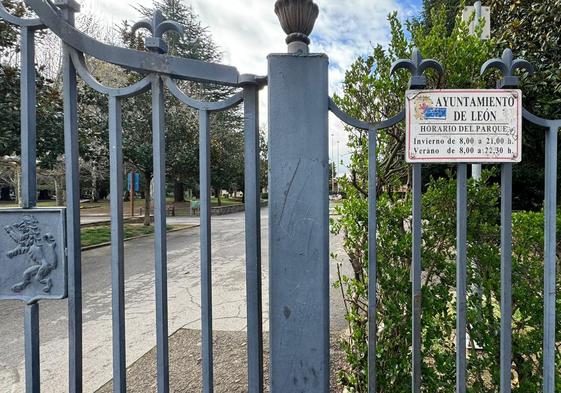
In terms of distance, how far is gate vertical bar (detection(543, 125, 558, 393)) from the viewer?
137 centimetres

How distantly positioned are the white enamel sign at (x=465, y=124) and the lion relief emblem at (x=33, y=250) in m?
1.55

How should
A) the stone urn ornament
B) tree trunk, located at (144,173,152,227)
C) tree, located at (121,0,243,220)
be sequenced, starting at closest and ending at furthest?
the stone urn ornament → tree, located at (121,0,243,220) → tree trunk, located at (144,173,152,227)

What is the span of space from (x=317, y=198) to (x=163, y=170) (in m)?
0.67

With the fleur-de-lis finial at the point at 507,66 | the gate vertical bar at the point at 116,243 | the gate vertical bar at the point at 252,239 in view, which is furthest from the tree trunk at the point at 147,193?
the fleur-de-lis finial at the point at 507,66

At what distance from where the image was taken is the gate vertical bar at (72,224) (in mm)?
1315

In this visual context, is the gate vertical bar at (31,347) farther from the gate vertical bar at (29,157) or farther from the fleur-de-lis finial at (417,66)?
the fleur-de-lis finial at (417,66)

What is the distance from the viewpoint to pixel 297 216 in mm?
1271

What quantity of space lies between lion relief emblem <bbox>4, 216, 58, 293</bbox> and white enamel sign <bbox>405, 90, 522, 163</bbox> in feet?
5.09

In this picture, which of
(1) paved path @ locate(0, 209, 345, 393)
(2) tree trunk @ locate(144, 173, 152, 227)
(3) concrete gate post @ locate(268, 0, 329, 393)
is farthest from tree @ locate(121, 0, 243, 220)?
(3) concrete gate post @ locate(268, 0, 329, 393)

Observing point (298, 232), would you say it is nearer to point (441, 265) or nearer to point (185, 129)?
point (441, 265)

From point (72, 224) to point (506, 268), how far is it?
1.86 m

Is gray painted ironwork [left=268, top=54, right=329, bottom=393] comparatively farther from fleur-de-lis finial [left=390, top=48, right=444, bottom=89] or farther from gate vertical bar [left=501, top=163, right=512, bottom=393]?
gate vertical bar [left=501, top=163, right=512, bottom=393]

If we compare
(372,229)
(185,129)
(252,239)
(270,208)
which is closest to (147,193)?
(185,129)

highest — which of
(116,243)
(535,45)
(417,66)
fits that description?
(535,45)
